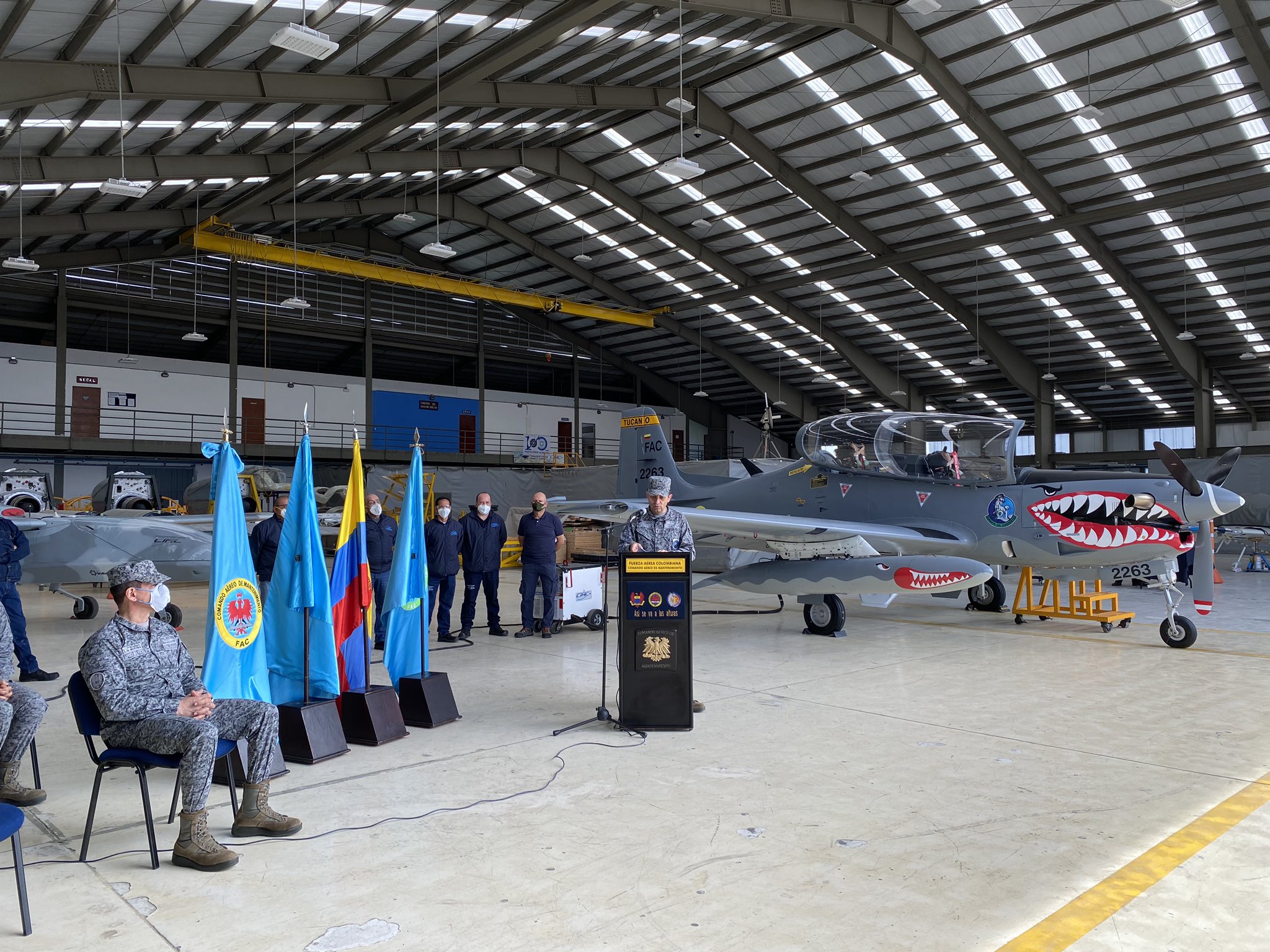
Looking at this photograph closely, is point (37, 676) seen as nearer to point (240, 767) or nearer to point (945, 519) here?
point (240, 767)

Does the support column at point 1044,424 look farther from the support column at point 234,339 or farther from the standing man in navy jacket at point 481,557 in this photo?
the support column at point 234,339

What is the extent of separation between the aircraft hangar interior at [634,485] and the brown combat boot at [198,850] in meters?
0.01

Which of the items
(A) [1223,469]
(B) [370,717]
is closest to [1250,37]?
(A) [1223,469]

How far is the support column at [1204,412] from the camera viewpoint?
27.3m

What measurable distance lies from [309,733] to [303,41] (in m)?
8.30

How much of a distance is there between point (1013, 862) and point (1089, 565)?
22.6 feet

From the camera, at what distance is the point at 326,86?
14.4 m

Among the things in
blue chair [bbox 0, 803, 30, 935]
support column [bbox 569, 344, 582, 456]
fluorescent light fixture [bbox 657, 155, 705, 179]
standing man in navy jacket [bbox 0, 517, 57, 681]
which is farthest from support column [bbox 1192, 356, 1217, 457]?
blue chair [bbox 0, 803, 30, 935]

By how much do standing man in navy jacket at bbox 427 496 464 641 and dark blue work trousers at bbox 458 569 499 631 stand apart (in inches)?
7.7

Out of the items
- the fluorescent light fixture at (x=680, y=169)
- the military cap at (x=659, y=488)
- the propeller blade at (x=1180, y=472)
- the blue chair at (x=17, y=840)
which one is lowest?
the blue chair at (x=17, y=840)

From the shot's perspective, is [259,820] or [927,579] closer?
[259,820]

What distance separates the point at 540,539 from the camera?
9773mm

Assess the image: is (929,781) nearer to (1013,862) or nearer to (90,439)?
(1013,862)

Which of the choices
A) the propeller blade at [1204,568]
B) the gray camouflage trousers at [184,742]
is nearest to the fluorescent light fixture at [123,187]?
the gray camouflage trousers at [184,742]
